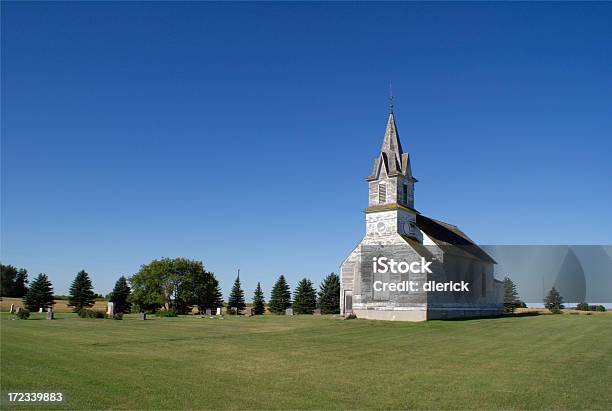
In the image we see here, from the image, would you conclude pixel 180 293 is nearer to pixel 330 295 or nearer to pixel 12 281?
pixel 330 295

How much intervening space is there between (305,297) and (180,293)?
1966cm

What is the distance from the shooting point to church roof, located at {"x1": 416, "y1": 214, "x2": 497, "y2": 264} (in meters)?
49.6

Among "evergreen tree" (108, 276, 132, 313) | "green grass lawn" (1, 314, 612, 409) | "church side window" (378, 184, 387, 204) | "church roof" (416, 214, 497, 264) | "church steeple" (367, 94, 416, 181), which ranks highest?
"church steeple" (367, 94, 416, 181)

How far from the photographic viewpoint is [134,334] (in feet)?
89.7

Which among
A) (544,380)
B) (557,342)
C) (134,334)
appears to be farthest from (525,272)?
(134,334)

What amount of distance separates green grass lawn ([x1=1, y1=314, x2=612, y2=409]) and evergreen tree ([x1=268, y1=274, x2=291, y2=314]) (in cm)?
4992

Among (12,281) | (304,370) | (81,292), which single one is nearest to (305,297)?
(81,292)

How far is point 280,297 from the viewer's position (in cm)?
7819

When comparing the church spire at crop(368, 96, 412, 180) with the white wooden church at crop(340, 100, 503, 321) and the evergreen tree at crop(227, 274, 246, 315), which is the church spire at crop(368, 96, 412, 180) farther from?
the evergreen tree at crop(227, 274, 246, 315)

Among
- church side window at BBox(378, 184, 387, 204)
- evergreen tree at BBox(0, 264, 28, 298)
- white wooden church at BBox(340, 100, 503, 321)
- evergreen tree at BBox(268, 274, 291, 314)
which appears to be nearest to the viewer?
white wooden church at BBox(340, 100, 503, 321)

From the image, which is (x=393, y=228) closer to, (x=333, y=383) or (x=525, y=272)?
(x=525, y=272)

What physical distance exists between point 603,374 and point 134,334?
2339 centimetres

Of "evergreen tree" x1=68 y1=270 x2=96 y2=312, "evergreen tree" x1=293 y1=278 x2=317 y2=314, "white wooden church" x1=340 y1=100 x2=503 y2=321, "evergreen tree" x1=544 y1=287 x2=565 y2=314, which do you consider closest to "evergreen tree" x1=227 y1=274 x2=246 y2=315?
"evergreen tree" x1=293 y1=278 x2=317 y2=314

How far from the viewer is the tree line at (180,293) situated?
68.4m
